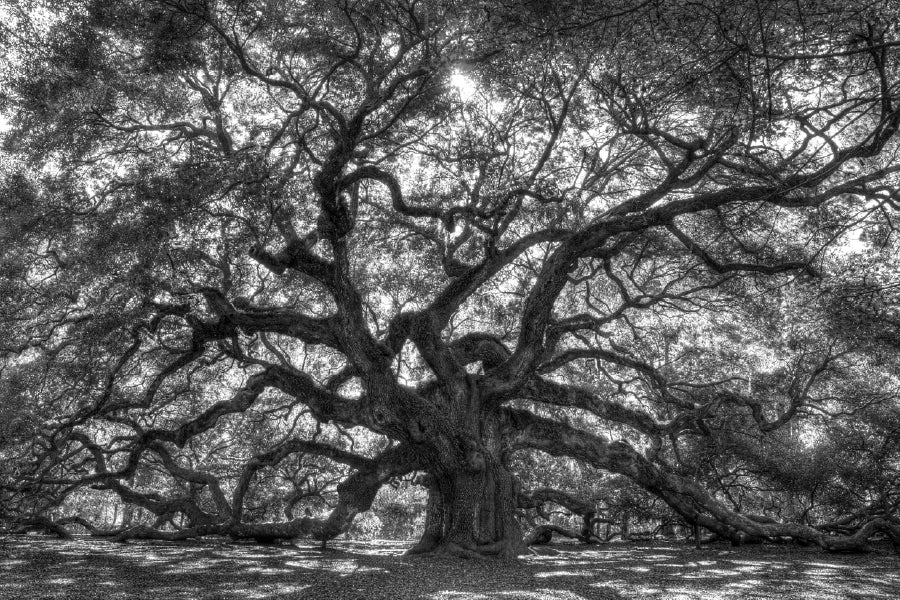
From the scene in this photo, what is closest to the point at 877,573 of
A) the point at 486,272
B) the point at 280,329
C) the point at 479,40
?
the point at 486,272

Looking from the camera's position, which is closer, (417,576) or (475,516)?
(417,576)

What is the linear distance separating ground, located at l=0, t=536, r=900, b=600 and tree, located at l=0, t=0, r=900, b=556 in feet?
4.76

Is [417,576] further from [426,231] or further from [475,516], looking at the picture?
[426,231]

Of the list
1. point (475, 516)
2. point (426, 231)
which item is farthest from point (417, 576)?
point (426, 231)

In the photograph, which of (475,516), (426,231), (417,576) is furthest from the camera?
(426,231)

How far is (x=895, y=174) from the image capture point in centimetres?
913

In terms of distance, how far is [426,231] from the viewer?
11.9 meters

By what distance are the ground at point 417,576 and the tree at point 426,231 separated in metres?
1.45

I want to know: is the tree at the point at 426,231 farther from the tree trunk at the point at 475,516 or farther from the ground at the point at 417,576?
the ground at the point at 417,576

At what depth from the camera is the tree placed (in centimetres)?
762

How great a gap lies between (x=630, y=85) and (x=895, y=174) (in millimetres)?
4825

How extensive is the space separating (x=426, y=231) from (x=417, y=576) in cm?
670

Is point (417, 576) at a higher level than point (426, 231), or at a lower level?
lower

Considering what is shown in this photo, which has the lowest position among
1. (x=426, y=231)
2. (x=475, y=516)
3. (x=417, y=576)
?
(x=417, y=576)
